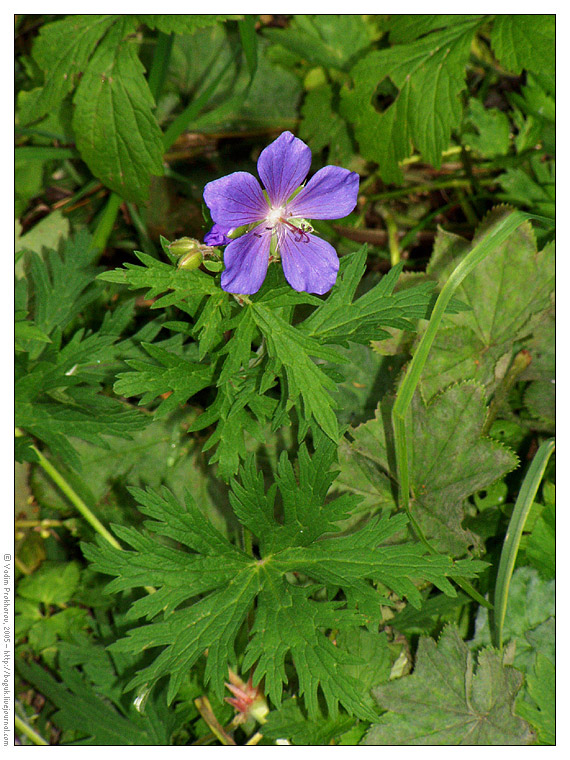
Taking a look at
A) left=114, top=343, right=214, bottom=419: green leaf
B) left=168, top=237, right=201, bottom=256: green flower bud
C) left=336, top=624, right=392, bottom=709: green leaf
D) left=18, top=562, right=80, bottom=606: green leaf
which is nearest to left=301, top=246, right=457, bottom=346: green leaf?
left=114, top=343, right=214, bottom=419: green leaf

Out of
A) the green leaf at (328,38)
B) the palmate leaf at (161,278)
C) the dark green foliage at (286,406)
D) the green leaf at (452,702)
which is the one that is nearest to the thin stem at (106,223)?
the dark green foliage at (286,406)

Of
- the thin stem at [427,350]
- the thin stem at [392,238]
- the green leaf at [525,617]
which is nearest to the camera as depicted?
the thin stem at [427,350]

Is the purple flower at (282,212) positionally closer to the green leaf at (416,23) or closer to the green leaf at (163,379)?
the green leaf at (163,379)

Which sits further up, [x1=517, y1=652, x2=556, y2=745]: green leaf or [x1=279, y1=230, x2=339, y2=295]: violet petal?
[x1=279, y1=230, x2=339, y2=295]: violet petal

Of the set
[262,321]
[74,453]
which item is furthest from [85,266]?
[262,321]

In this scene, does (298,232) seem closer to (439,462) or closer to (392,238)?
(439,462)

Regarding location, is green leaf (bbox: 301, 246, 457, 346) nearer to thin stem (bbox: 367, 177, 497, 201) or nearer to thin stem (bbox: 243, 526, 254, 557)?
thin stem (bbox: 243, 526, 254, 557)
